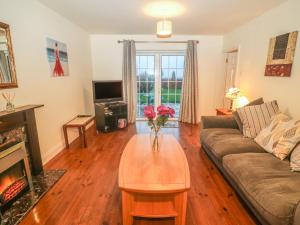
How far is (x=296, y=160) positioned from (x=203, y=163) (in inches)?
48.7

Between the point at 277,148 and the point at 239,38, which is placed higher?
the point at 239,38

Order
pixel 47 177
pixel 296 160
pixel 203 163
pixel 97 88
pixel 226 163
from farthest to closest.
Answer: pixel 97 88 < pixel 203 163 < pixel 47 177 < pixel 226 163 < pixel 296 160

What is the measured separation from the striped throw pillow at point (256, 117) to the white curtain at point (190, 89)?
205 centimetres

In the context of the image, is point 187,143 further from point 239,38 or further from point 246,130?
point 239,38

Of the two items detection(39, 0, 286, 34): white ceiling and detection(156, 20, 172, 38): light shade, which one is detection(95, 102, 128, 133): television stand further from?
detection(156, 20, 172, 38): light shade

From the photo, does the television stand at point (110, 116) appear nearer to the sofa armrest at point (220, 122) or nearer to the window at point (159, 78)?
the window at point (159, 78)

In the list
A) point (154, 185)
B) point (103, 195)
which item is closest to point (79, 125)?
point (103, 195)

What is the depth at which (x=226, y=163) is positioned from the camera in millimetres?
2027

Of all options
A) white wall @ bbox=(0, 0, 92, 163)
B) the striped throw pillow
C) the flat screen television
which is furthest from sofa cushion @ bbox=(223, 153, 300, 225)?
the flat screen television

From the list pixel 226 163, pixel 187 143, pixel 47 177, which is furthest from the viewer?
pixel 187 143

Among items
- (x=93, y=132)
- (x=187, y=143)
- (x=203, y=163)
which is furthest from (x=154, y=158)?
(x=93, y=132)

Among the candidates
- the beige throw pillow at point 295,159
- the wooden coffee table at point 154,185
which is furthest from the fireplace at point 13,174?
the beige throw pillow at point 295,159

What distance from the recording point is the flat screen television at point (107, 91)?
13.4ft

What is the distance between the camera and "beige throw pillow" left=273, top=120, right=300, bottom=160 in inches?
73.8
